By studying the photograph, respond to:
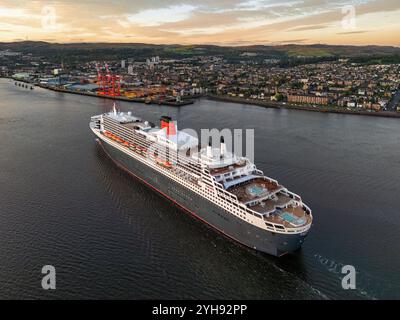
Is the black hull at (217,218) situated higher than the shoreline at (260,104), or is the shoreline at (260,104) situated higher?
the shoreline at (260,104)

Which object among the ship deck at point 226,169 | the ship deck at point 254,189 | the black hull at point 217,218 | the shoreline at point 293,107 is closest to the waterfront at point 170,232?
the black hull at point 217,218

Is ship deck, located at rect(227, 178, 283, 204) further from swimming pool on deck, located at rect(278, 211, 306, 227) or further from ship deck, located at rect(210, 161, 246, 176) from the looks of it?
swimming pool on deck, located at rect(278, 211, 306, 227)

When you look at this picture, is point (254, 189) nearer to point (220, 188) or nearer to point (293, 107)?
point (220, 188)

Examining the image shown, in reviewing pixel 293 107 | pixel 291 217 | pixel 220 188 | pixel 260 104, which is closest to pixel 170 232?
pixel 220 188

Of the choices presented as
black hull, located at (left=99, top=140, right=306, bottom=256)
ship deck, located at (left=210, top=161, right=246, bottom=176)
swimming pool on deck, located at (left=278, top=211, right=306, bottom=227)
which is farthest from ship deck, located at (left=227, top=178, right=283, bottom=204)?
swimming pool on deck, located at (left=278, top=211, right=306, bottom=227)

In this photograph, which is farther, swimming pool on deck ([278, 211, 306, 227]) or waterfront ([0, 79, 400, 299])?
swimming pool on deck ([278, 211, 306, 227])

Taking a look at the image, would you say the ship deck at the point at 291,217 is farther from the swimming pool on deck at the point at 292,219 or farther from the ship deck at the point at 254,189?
the ship deck at the point at 254,189

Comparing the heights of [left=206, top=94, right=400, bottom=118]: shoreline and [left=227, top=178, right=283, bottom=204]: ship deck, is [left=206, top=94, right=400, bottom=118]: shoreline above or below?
above
